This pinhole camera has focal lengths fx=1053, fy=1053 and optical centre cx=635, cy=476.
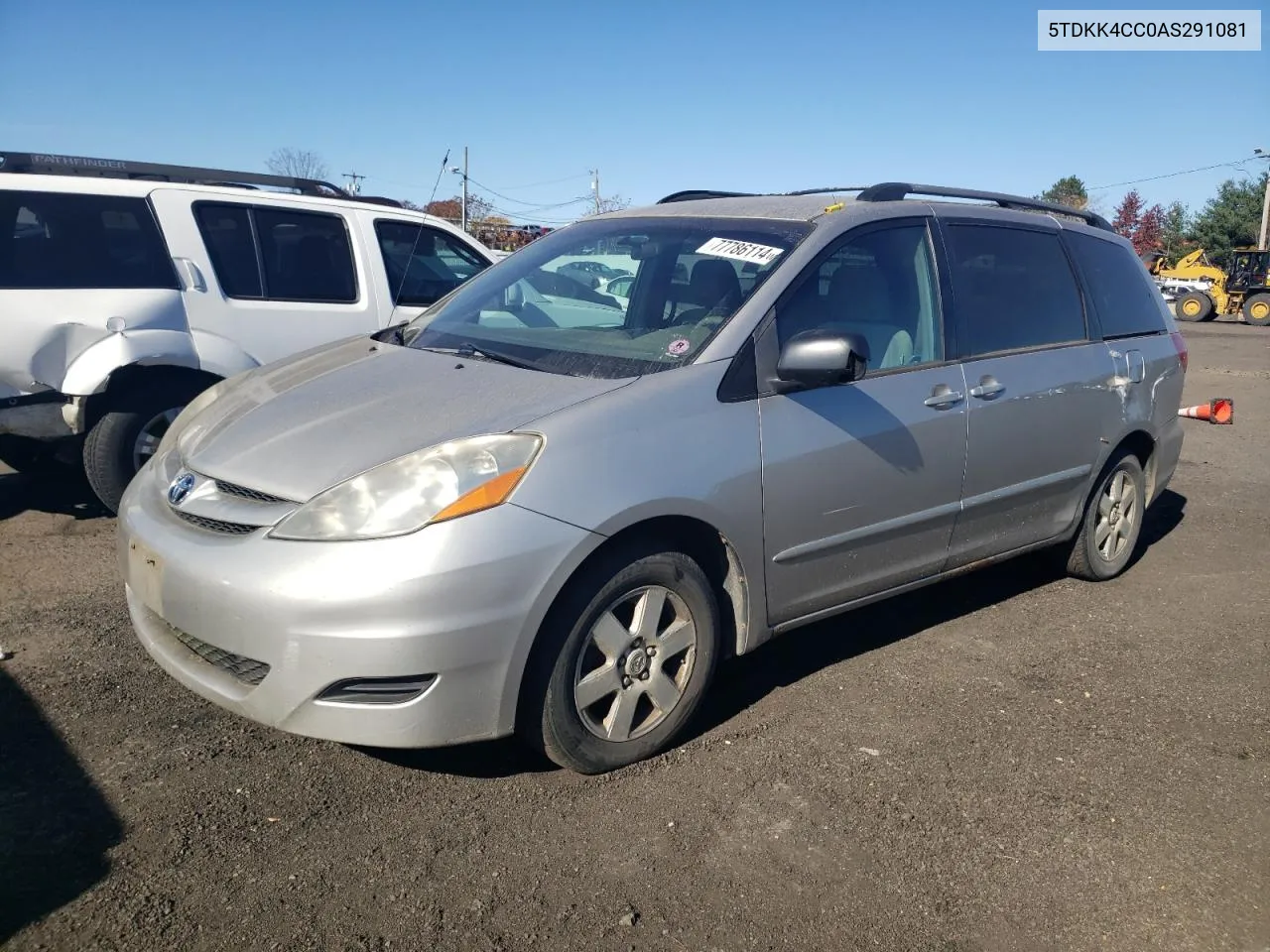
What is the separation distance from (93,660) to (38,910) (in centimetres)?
158

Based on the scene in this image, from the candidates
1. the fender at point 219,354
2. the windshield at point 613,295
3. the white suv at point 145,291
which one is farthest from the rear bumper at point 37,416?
the windshield at point 613,295

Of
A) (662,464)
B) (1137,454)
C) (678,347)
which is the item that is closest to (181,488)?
(662,464)

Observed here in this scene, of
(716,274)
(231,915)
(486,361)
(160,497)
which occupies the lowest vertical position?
(231,915)

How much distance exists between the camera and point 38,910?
251cm

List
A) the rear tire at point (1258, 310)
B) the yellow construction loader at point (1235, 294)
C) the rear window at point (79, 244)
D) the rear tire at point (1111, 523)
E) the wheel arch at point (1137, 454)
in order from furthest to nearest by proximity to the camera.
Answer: the yellow construction loader at point (1235, 294)
the rear tire at point (1258, 310)
the rear window at point (79, 244)
the rear tire at point (1111, 523)
the wheel arch at point (1137, 454)

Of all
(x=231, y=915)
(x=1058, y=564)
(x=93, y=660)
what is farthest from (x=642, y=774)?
(x=1058, y=564)

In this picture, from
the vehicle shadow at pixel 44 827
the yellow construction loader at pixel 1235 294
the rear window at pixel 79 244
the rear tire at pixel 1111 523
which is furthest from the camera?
the yellow construction loader at pixel 1235 294

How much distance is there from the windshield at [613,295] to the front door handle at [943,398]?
0.81m

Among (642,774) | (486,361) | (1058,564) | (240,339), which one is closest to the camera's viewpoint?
(642,774)

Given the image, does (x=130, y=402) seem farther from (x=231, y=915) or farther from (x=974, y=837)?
(x=974, y=837)

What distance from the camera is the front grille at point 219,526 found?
2.97m

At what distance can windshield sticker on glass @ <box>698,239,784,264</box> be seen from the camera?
3.75 meters

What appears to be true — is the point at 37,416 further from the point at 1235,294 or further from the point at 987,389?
the point at 1235,294

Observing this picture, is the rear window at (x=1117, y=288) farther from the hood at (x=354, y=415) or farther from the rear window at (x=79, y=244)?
the rear window at (x=79, y=244)
